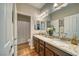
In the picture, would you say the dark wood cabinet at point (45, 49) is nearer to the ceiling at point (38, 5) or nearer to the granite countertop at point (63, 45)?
the granite countertop at point (63, 45)

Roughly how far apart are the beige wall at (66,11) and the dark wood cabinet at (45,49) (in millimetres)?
414

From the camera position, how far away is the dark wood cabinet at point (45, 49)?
4.00ft

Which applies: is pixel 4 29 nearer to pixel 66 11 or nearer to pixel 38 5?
pixel 38 5

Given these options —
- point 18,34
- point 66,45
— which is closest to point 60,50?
point 66,45

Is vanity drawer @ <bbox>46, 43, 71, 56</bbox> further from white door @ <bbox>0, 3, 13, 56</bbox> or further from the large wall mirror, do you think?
white door @ <bbox>0, 3, 13, 56</bbox>

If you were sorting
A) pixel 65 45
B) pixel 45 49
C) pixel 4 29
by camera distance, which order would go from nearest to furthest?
pixel 4 29, pixel 65 45, pixel 45 49

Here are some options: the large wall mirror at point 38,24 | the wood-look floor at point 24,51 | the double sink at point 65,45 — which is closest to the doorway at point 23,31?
the wood-look floor at point 24,51

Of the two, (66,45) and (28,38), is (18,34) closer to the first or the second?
(28,38)

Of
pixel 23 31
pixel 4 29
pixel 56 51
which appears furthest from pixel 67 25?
pixel 4 29

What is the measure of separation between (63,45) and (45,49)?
29 cm

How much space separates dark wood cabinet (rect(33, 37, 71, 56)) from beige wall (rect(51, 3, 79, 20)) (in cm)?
41

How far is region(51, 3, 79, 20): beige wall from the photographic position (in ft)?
4.03

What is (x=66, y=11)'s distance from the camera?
128 centimetres

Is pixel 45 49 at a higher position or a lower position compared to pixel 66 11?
lower
